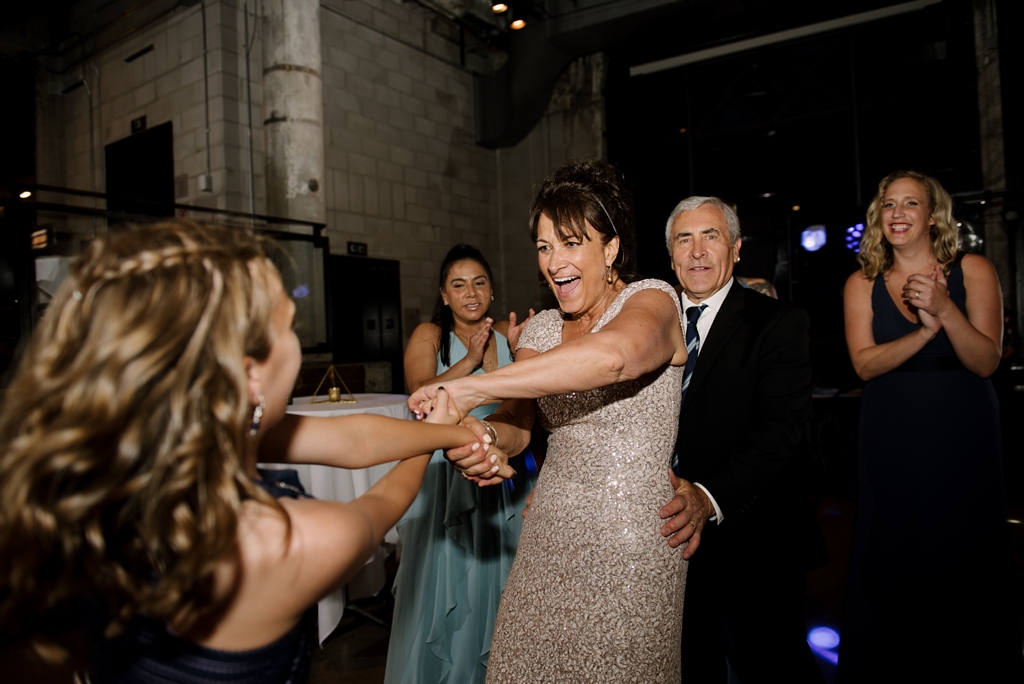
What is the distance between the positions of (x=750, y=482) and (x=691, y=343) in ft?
1.43

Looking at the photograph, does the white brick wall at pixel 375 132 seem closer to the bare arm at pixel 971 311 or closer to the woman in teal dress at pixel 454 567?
the woman in teal dress at pixel 454 567

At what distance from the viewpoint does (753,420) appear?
6.07ft

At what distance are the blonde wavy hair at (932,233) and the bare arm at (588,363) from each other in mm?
1365

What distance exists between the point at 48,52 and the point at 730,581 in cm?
1169

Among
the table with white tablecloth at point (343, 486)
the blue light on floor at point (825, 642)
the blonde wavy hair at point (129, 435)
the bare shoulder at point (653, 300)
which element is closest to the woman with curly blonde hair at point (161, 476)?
the blonde wavy hair at point (129, 435)

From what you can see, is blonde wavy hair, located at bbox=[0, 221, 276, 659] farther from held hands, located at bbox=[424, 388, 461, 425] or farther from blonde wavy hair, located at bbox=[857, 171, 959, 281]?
blonde wavy hair, located at bbox=[857, 171, 959, 281]

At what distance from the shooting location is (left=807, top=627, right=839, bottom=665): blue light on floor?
106 inches

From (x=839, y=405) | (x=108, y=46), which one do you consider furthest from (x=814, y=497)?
(x=108, y=46)

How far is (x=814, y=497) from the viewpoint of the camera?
5.52m

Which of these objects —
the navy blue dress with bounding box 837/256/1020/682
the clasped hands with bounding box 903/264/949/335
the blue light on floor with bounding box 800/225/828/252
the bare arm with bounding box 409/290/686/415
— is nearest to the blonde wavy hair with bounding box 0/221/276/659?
the bare arm with bounding box 409/290/686/415

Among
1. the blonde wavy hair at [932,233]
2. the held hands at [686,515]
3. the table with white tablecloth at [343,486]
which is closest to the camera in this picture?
the held hands at [686,515]

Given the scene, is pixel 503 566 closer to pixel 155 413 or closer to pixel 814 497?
pixel 155 413

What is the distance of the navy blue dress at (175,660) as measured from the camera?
2.66 feet

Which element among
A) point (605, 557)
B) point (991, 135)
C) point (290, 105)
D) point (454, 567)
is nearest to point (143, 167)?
point (290, 105)
